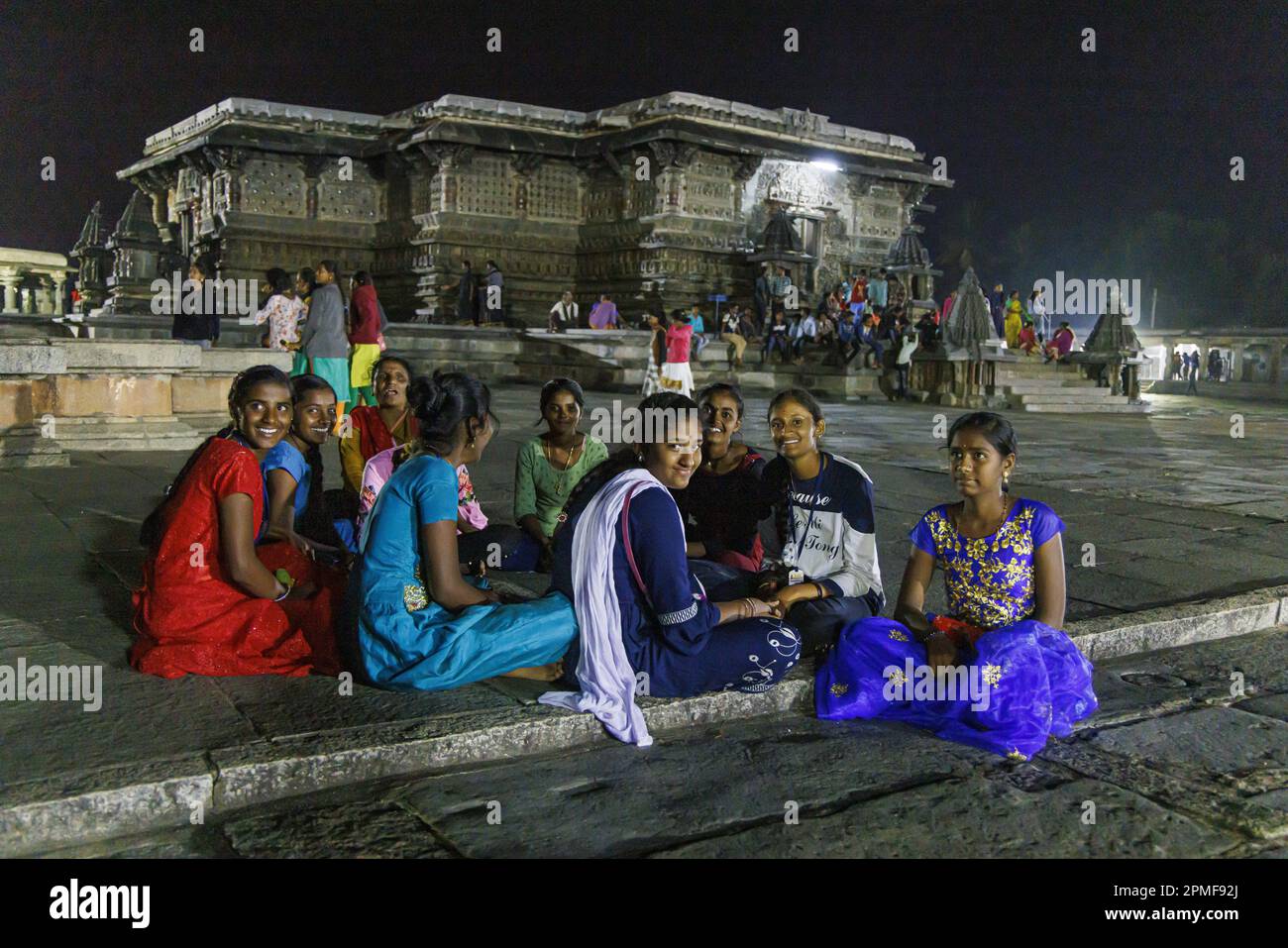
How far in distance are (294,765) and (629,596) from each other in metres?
1.15

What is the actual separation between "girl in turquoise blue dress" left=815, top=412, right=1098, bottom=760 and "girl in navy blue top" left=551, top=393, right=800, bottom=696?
1.08ft

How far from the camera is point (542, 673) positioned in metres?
3.88

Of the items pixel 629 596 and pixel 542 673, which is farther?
pixel 542 673

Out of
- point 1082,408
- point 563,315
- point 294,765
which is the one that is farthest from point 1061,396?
point 294,765

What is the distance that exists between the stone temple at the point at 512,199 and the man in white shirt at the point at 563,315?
1502mm

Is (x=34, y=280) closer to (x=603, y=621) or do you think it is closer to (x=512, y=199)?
(x=512, y=199)

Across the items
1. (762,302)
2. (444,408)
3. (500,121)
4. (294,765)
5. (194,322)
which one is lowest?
(294,765)

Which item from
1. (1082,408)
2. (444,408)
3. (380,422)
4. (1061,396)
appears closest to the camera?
(444,408)

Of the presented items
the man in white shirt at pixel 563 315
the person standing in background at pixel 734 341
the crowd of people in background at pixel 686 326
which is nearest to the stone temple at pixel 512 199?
the crowd of people in background at pixel 686 326

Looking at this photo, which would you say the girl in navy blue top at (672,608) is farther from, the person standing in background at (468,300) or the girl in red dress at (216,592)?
the person standing in background at (468,300)

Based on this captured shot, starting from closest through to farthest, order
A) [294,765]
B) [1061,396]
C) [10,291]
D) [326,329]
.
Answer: [294,765]
[326,329]
[1061,396]
[10,291]

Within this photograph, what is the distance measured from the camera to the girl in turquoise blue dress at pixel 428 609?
3643mm
